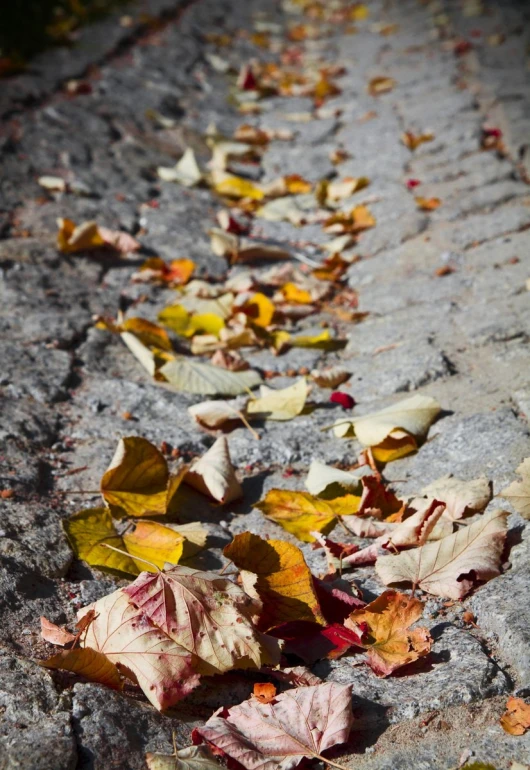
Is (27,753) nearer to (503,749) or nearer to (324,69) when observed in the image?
(503,749)

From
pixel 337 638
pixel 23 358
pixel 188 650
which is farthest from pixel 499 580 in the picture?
pixel 23 358

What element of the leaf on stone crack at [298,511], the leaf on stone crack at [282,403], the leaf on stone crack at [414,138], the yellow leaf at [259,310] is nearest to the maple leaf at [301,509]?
the leaf on stone crack at [298,511]

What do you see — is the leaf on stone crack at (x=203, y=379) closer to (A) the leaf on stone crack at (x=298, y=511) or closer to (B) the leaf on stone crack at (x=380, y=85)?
(A) the leaf on stone crack at (x=298, y=511)

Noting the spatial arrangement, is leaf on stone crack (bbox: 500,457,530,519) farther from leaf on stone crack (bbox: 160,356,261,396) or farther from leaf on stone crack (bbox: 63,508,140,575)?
leaf on stone crack (bbox: 160,356,261,396)

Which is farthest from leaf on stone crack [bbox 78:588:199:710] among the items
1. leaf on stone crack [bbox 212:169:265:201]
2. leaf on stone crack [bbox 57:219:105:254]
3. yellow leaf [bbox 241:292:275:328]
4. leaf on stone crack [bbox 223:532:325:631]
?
leaf on stone crack [bbox 212:169:265:201]

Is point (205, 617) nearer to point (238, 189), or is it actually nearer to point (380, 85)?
point (238, 189)

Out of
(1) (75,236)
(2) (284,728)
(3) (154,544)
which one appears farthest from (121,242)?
(2) (284,728)
